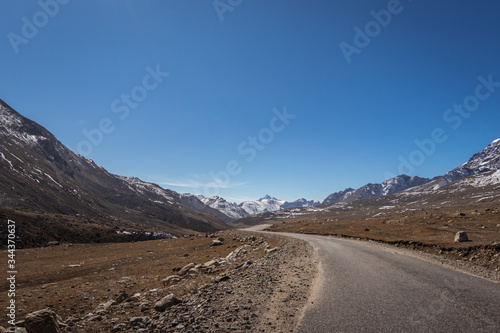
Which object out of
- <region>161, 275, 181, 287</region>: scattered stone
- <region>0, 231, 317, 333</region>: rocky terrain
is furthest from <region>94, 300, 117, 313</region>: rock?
<region>161, 275, 181, 287</region>: scattered stone

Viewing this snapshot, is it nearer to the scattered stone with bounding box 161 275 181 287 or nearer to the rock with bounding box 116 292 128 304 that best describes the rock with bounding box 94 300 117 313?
the rock with bounding box 116 292 128 304

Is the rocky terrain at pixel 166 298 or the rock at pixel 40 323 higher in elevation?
the rock at pixel 40 323

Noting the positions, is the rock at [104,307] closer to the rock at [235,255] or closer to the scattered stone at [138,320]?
the scattered stone at [138,320]

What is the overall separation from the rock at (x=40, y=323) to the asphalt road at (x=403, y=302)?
8.66 meters

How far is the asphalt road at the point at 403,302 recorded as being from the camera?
7.35 m

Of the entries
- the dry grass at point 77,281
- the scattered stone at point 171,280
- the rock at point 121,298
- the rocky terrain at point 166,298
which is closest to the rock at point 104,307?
the rocky terrain at point 166,298

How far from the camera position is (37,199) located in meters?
124

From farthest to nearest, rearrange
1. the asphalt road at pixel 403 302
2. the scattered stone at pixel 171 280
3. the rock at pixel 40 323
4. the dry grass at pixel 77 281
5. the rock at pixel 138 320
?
the scattered stone at pixel 171 280 < the dry grass at pixel 77 281 < the rock at pixel 138 320 < the rock at pixel 40 323 < the asphalt road at pixel 403 302

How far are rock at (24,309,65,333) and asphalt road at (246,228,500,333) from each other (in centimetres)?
866

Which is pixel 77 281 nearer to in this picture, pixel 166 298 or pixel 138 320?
pixel 166 298

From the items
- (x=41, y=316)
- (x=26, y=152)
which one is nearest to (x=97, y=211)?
(x=26, y=152)

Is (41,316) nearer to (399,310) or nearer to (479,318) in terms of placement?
(399,310)

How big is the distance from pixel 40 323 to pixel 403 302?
1300cm

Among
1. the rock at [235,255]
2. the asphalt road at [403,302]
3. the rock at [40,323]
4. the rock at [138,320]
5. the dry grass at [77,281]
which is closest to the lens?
the asphalt road at [403,302]
